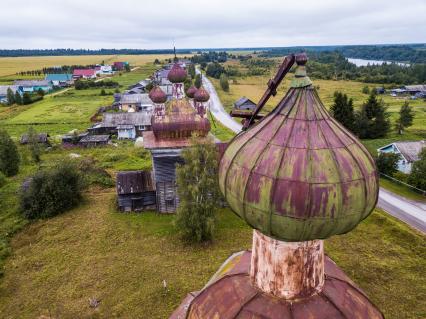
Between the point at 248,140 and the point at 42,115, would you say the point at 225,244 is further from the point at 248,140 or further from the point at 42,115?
the point at 42,115

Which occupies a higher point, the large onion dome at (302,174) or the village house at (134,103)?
the large onion dome at (302,174)

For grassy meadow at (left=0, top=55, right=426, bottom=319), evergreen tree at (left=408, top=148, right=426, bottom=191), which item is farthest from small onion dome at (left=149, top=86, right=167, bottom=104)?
evergreen tree at (left=408, top=148, right=426, bottom=191)

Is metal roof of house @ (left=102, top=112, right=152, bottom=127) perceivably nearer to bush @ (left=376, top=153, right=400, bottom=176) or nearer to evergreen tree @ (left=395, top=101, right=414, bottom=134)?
bush @ (left=376, top=153, right=400, bottom=176)

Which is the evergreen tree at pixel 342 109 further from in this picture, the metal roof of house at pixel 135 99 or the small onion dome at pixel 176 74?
the metal roof of house at pixel 135 99

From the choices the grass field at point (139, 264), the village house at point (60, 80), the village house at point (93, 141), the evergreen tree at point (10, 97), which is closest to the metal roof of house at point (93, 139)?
the village house at point (93, 141)

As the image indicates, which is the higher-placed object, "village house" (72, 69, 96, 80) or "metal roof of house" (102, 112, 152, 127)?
"village house" (72, 69, 96, 80)

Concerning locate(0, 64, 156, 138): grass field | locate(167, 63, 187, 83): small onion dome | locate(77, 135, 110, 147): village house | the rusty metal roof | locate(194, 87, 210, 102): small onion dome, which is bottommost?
locate(77, 135, 110, 147): village house

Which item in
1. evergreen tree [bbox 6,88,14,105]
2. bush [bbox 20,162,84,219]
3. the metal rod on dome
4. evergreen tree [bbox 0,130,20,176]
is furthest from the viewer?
evergreen tree [bbox 6,88,14,105]
